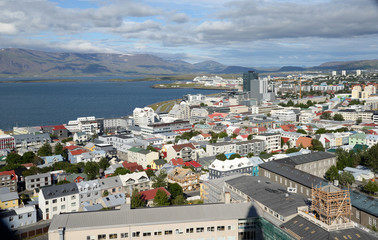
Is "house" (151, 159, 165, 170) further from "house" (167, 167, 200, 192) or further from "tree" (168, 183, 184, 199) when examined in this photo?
"tree" (168, 183, 184, 199)

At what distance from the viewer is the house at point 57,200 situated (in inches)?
233

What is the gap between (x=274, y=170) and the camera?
7.04 meters

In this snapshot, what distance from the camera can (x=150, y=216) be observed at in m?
3.93

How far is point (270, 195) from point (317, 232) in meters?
1.28

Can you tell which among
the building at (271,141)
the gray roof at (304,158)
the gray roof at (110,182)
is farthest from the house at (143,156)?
the building at (271,141)

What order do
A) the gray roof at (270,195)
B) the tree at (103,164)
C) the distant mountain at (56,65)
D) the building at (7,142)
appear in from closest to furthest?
1. the gray roof at (270,195)
2. the tree at (103,164)
3. the building at (7,142)
4. the distant mountain at (56,65)

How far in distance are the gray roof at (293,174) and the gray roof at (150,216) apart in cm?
239

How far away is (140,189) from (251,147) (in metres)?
4.41

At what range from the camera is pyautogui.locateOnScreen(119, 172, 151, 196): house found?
6.91 metres

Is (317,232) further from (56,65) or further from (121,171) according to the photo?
(56,65)

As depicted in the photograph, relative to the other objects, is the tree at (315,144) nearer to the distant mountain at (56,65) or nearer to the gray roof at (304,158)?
the gray roof at (304,158)

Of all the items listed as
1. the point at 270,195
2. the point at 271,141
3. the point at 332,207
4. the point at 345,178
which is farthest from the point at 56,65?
the point at 332,207

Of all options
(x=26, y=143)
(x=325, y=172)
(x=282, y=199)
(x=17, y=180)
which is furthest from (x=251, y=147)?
(x=26, y=143)

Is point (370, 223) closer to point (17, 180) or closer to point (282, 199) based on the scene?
point (282, 199)
